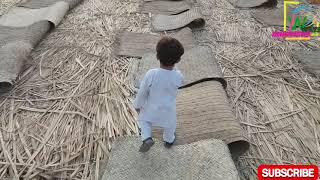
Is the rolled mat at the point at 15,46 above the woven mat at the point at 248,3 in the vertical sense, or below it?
above

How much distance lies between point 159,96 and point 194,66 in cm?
127

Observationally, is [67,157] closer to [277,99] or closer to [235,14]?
[277,99]

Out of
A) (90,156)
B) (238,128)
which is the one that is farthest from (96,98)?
(238,128)

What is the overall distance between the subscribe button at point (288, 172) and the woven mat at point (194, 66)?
0.93 metres

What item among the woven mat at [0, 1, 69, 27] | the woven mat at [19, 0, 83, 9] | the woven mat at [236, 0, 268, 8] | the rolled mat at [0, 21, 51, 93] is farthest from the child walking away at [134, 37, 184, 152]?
the woven mat at [236, 0, 268, 8]

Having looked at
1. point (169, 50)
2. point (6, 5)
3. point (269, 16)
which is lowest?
point (269, 16)

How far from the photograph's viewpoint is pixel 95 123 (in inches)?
99.7

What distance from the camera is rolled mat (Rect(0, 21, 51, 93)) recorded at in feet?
9.59

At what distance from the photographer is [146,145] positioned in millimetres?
2107

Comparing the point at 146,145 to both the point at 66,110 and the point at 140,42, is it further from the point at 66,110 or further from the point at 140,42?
the point at 140,42

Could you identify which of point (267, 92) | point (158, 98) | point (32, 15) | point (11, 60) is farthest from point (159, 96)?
point (32, 15)

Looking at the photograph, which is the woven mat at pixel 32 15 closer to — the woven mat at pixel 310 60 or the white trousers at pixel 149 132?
the white trousers at pixel 149 132

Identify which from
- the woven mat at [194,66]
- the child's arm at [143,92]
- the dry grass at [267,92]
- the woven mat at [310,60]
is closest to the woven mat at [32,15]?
the woven mat at [194,66]

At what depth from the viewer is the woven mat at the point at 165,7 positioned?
4668mm
